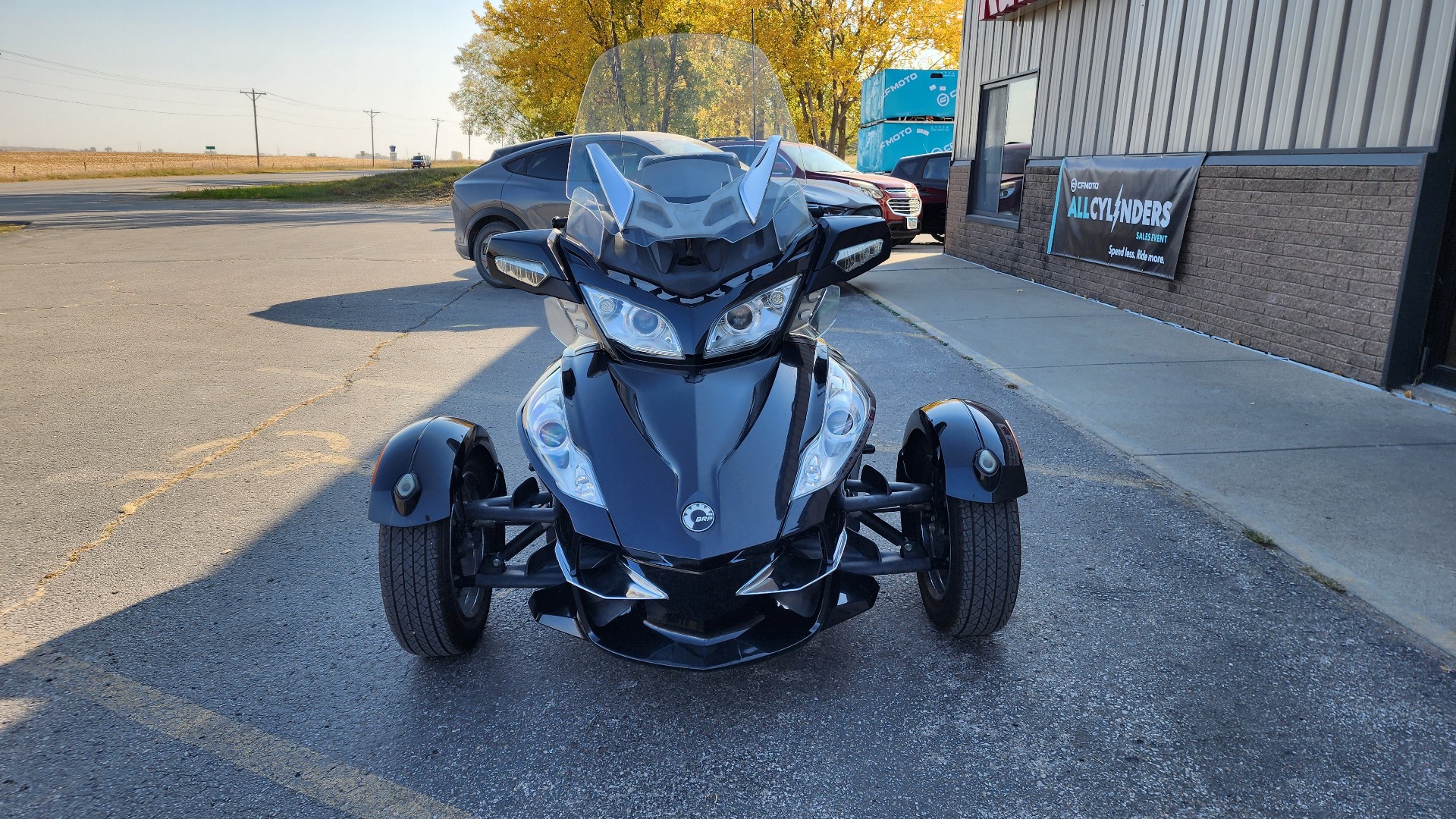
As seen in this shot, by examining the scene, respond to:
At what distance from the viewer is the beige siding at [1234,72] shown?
235 inches

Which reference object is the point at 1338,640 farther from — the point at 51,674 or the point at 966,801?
the point at 51,674

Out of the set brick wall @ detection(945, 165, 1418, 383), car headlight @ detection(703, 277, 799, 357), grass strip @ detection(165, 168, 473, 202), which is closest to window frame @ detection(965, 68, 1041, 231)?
brick wall @ detection(945, 165, 1418, 383)

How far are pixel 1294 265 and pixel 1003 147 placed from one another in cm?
636

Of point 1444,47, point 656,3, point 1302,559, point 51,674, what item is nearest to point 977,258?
point 1444,47

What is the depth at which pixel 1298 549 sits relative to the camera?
12.3 feet

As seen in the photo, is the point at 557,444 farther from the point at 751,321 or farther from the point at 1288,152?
the point at 1288,152

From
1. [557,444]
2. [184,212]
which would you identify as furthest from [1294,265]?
[184,212]

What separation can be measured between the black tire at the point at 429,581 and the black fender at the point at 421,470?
0.04m

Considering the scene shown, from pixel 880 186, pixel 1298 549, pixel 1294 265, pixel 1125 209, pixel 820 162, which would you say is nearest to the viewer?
pixel 1298 549

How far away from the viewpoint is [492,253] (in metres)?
2.90

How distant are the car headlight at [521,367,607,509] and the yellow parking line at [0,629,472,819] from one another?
865 millimetres

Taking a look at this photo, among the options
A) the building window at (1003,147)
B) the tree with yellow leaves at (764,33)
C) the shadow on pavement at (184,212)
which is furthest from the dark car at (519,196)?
the tree with yellow leaves at (764,33)

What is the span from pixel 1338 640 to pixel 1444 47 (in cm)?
457

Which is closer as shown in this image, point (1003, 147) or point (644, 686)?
point (644, 686)
